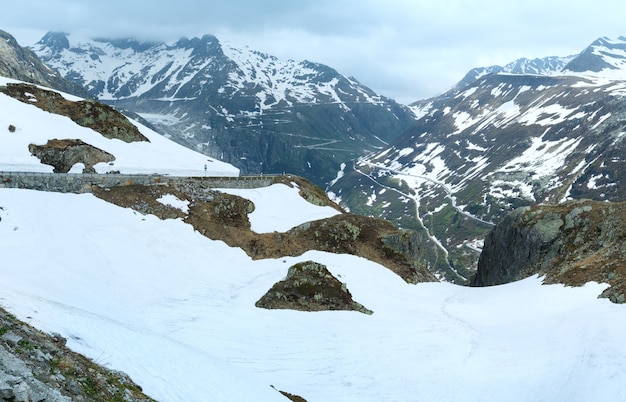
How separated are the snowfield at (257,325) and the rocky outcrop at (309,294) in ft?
3.04

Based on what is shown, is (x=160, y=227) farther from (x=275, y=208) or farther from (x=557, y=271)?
(x=557, y=271)

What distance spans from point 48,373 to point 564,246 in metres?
50.3

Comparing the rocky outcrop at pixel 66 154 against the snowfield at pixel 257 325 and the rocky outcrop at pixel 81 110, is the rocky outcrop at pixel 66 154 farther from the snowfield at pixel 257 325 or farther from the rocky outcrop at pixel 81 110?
the snowfield at pixel 257 325

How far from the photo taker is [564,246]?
46125 mm

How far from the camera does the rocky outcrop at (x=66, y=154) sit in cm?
4809

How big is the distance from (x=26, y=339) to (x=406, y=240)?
139ft

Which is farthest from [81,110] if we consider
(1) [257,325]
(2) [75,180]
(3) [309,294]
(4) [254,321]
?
(1) [257,325]

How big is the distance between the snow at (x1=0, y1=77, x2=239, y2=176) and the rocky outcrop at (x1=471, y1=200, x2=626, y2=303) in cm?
4240

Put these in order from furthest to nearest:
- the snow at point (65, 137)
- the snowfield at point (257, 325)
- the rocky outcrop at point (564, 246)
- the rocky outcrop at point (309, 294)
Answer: the snow at point (65, 137) < the rocky outcrop at point (564, 246) < the rocky outcrop at point (309, 294) < the snowfield at point (257, 325)

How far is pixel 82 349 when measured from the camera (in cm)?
1389

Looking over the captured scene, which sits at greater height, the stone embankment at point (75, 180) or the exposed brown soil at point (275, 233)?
the stone embankment at point (75, 180)

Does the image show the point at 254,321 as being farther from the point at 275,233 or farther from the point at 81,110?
the point at 81,110

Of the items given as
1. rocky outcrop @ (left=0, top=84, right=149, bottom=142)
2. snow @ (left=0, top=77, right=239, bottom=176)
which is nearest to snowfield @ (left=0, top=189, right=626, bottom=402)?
snow @ (left=0, top=77, right=239, bottom=176)

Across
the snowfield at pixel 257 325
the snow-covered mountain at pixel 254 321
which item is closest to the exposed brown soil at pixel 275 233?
the snow-covered mountain at pixel 254 321
